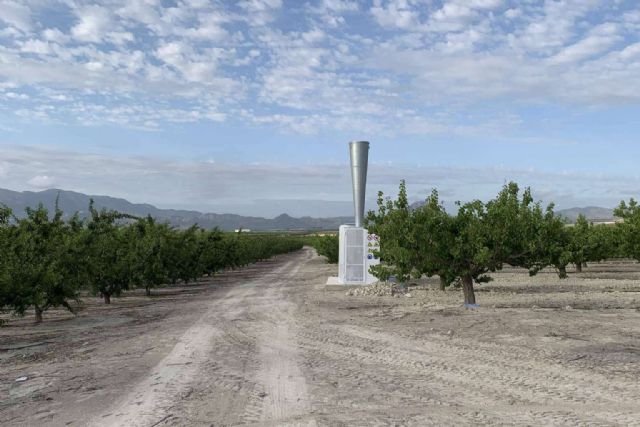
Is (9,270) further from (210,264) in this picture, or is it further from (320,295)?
(210,264)

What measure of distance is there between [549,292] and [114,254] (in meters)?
20.2

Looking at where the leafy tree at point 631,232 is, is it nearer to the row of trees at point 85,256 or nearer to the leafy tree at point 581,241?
the leafy tree at point 581,241

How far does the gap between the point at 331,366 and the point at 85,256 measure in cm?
1418

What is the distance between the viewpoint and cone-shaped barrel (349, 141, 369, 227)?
34.1 meters

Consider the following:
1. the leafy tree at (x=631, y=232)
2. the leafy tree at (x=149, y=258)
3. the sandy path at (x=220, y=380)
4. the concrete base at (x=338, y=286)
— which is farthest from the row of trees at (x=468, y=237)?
the leafy tree at (x=631, y=232)

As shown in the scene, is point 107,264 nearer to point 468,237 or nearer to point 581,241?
point 468,237

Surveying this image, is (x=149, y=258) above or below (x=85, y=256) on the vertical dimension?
below

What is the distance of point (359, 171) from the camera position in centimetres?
3434

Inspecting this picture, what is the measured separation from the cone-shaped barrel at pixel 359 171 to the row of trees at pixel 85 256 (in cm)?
1071

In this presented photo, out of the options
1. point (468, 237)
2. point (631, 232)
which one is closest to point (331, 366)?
point (468, 237)

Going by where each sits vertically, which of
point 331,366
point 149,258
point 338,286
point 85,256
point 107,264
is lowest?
point 338,286

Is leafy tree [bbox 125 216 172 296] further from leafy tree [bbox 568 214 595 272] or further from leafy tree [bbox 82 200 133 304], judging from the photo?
leafy tree [bbox 568 214 595 272]

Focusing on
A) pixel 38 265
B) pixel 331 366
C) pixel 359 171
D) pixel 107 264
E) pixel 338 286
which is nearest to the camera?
pixel 331 366

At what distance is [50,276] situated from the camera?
55.1 ft
